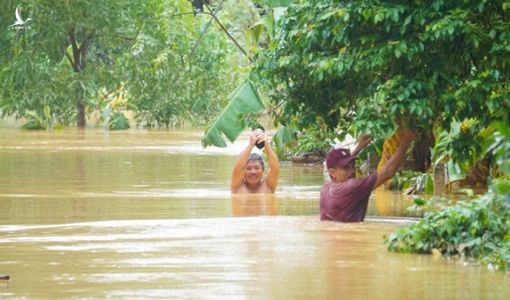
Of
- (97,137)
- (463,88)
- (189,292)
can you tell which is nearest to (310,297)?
(189,292)

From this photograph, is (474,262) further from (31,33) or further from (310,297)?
(31,33)

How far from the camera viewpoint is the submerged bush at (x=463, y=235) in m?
10.7

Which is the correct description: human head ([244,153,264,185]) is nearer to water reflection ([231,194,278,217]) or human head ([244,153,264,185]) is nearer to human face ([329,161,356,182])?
water reflection ([231,194,278,217])

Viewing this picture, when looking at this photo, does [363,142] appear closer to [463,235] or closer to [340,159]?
[340,159]

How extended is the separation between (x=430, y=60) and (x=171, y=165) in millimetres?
13665

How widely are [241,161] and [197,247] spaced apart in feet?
17.2

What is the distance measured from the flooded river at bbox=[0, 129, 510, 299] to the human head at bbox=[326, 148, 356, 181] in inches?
19.5

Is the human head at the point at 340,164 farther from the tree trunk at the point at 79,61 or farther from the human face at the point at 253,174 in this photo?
the tree trunk at the point at 79,61

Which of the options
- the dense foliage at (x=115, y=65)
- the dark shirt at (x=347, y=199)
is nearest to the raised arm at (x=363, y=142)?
the dark shirt at (x=347, y=199)

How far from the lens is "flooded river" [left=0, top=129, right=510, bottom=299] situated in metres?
9.53

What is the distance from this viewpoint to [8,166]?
25.1 meters

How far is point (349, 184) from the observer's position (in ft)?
43.7

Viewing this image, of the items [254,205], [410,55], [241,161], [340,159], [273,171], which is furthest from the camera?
[273,171]

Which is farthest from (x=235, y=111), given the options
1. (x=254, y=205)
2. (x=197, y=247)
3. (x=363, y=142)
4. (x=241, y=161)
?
(x=197, y=247)
